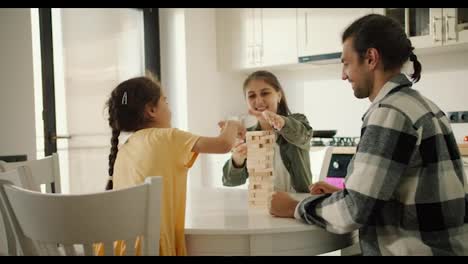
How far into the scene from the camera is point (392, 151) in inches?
42.6

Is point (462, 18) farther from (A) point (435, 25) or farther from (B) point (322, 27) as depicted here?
(B) point (322, 27)

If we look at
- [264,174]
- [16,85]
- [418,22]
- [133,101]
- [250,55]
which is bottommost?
[264,174]

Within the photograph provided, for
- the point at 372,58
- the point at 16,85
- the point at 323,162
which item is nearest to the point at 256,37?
the point at 16,85

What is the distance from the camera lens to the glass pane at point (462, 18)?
3039 mm

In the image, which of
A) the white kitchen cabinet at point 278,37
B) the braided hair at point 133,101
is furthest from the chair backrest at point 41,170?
the white kitchen cabinet at point 278,37

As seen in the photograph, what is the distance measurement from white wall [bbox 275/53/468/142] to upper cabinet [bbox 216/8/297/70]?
35cm

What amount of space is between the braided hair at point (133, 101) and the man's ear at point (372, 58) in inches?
28.0

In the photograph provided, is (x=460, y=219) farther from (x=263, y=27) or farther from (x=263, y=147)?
(x=263, y=27)

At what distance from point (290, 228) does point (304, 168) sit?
73 cm

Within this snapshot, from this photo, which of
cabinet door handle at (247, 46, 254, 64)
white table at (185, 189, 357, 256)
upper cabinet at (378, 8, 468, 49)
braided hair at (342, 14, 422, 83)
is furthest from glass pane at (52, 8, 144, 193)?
braided hair at (342, 14, 422, 83)

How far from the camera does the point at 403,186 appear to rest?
1.13m

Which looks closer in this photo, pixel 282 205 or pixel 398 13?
pixel 282 205

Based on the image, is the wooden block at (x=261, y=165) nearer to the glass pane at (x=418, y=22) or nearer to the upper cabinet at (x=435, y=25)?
the upper cabinet at (x=435, y=25)

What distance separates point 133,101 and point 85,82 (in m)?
2.32
